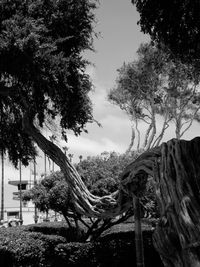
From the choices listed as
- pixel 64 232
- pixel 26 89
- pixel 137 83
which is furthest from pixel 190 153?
pixel 137 83

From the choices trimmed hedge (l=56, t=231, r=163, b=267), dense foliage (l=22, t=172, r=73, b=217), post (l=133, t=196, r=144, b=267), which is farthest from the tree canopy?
dense foliage (l=22, t=172, r=73, b=217)

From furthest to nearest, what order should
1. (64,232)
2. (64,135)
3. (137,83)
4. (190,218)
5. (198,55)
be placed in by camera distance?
(137,83), (64,232), (64,135), (198,55), (190,218)

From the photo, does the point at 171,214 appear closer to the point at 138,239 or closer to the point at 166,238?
the point at 166,238

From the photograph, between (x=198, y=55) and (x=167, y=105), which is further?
(x=167, y=105)

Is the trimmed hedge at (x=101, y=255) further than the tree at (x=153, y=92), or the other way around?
the tree at (x=153, y=92)

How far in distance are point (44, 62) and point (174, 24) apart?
9.81 ft

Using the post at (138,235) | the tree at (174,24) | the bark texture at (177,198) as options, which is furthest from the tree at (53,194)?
the bark texture at (177,198)

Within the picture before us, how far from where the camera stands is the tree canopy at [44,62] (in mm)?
8070

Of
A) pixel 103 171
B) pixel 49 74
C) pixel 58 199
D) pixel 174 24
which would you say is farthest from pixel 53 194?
pixel 174 24

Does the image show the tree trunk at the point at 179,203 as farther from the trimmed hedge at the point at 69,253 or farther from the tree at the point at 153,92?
the tree at the point at 153,92

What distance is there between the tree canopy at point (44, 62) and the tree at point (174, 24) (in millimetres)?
2430

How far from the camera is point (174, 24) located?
19.7 feet

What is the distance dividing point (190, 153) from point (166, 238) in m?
0.78

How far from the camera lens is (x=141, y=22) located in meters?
6.37
